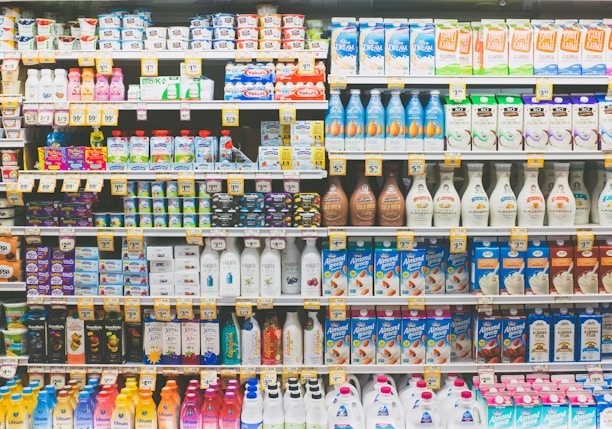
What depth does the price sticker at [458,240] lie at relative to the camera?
391 centimetres

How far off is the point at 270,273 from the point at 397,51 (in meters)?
1.49

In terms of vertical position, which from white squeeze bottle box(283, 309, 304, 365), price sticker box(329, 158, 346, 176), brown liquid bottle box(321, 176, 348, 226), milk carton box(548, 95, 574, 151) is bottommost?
white squeeze bottle box(283, 309, 304, 365)

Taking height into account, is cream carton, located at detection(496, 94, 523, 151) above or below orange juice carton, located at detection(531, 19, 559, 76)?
below

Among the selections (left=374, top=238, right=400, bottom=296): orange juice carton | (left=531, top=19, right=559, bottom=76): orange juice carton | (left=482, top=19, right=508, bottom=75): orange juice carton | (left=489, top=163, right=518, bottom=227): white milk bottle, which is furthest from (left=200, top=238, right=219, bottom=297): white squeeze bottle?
(left=531, top=19, right=559, bottom=76): orange juice carton

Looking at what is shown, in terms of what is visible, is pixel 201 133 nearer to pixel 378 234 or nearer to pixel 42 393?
pixel 378 234

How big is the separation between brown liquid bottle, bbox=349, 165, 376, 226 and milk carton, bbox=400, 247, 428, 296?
0.97 feet

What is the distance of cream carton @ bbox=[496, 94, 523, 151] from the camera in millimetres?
3936

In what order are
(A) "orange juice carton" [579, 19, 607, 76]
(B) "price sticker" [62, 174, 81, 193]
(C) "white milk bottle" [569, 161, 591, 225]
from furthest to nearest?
(C) "white milk bottle" [569, 161, 591, 225], (A) "orange juice carton" [579, 19, 607, 76], (B) "price sticker" [62, 174, 81, 193]

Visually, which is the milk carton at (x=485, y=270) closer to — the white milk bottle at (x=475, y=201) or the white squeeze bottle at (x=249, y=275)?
the white milk bottle at (x=475, y=201)

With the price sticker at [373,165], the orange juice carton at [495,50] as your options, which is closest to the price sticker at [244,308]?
the price sticker at [373,165]

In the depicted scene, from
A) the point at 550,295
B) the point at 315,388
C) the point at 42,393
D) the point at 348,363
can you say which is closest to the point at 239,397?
the point at 315,388

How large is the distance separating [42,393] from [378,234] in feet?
6.63

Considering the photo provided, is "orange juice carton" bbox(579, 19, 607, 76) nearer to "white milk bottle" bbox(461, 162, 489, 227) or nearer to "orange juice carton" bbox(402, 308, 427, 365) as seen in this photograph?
"white milk bottle" bbox(461, 162, 489, 227)

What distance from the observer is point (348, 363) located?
403 centimetres
